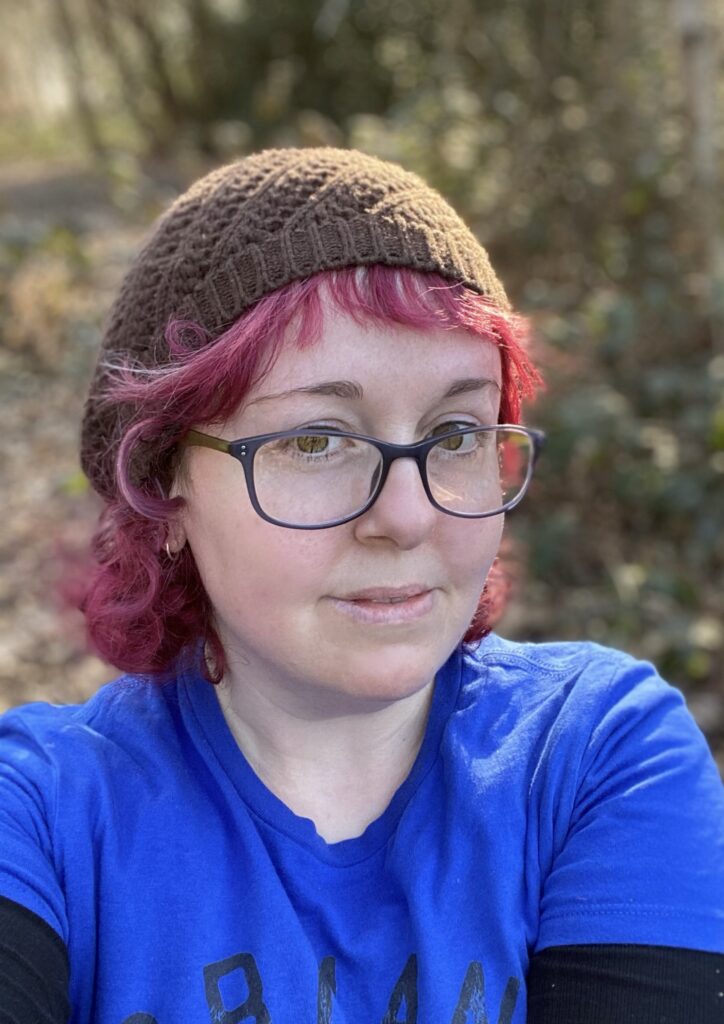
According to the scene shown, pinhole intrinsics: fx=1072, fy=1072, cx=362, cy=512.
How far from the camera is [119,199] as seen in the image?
24.9ft

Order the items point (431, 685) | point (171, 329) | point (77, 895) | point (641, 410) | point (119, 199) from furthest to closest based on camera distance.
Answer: point (119, 199) → point (641, 410) → point (431, 685) → point (171, 329) → point (77, 895)

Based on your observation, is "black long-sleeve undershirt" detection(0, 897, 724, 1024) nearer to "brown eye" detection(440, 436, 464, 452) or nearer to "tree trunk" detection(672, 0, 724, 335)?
"brown eye" detection(440, 436, 464, 452)

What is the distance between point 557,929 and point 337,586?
20.3 inches

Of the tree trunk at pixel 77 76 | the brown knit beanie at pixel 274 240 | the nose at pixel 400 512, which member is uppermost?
the tree trunk at pixel 77 76

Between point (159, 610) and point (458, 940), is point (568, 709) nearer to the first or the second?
point (458, 940)

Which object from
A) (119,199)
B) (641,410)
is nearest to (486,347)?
(641,410)

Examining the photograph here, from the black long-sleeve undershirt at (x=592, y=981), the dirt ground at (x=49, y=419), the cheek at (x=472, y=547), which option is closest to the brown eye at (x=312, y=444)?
the cheek at (x=472, y=547)

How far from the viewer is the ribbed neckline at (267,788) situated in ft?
4.77

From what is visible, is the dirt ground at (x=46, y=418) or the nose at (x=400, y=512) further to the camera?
the dirt ground at (x=46, y=418)

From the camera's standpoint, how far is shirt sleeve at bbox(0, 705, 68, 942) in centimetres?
129

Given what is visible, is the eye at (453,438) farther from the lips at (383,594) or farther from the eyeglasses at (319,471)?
the lips at (383,594)

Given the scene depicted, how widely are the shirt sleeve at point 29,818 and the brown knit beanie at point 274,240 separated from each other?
45 centimetres

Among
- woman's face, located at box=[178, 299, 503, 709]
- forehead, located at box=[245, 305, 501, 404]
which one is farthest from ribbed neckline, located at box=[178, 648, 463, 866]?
forehead, located at box=[245, 305, 501, 404]

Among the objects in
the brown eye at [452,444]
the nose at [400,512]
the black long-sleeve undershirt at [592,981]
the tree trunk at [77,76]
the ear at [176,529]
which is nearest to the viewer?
the black long-sleeve undershirt at [592,981]
